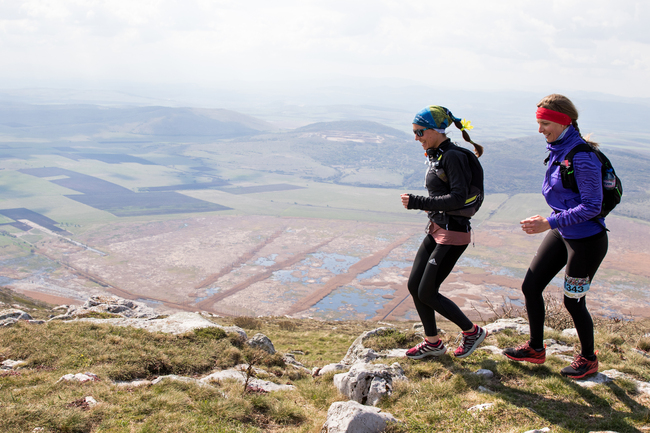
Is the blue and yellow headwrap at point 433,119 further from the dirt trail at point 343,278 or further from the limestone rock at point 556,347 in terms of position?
the dirt trail at point 343,278

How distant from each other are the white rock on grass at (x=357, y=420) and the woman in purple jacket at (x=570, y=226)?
230 centimetres

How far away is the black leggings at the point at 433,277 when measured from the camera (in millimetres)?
5227

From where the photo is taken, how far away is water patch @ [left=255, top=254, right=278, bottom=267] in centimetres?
8525

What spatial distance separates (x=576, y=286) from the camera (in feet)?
15.3

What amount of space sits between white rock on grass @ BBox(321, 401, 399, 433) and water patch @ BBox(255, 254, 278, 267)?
267ft

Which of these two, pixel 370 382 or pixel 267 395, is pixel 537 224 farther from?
pixel 267 395

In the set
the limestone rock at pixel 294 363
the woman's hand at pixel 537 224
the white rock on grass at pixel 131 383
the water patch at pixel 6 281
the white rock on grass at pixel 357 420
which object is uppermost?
the woman's hand at pixel 537 224

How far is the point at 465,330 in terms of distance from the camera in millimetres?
5848

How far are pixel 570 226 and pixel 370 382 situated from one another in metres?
2.97

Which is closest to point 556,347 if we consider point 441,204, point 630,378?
point 630,378

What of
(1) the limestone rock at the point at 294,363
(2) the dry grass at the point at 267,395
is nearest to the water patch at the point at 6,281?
(2) the dry grass at the point at 267,395

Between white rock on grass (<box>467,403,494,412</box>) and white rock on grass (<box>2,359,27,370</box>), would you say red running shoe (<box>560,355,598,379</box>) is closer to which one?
white rock on grass (<box>467,403,494,412</box>)

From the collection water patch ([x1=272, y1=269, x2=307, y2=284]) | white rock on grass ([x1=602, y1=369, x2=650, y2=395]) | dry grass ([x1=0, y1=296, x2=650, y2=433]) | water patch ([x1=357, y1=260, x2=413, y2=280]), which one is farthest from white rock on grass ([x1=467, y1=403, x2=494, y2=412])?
water patch ([x1=357, y1=260, x2=413, y2=280])

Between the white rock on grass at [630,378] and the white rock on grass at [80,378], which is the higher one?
the white rock on grass at [630,378]
